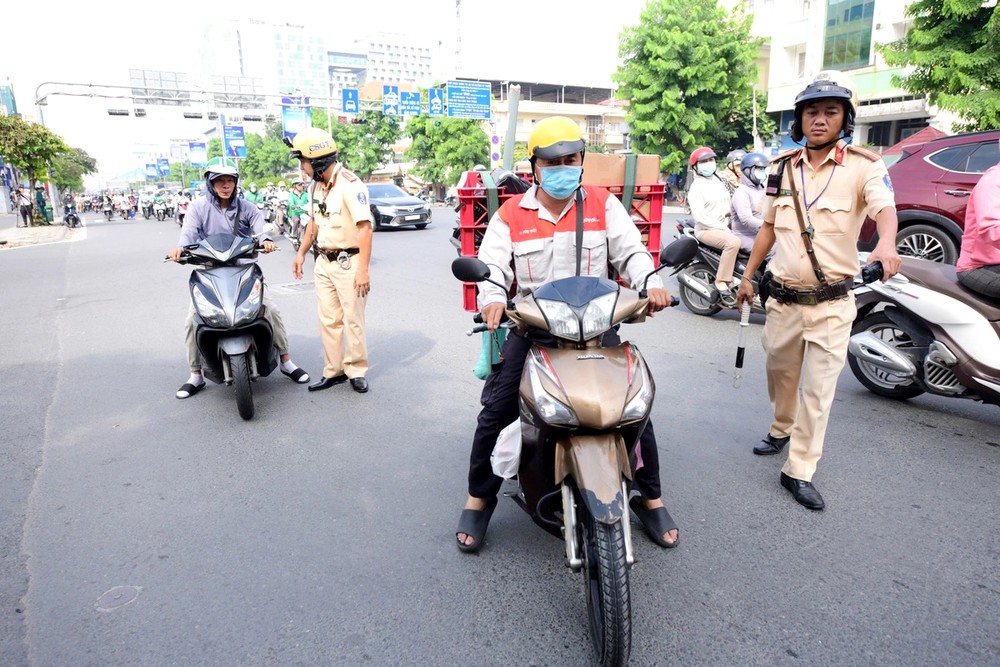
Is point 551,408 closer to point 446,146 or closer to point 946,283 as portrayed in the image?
point 946,283

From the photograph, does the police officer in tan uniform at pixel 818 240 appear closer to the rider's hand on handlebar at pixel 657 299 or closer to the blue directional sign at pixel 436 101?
the rider's hand on handlebar at pixel 657 299

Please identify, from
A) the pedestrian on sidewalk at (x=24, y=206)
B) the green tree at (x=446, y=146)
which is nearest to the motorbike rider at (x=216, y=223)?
the pedestrian on sidewalk at (x=24, y=206)

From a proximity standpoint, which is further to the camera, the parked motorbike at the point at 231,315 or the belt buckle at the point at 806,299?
the parked motorbike at the point at 231,315

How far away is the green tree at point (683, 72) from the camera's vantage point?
2966cm

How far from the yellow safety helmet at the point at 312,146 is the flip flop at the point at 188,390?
182cm

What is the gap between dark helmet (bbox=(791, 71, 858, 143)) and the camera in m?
3.17

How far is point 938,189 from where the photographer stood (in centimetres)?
833

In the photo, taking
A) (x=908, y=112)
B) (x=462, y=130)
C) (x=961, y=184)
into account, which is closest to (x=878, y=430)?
(x=961, y=184)

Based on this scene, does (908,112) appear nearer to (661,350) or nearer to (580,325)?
(661,350)

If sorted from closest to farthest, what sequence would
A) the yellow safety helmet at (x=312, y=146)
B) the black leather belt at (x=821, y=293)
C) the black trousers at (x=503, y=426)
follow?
1. the black trousers at (x=503, y=426)
2. the black leather belt at (x=821, y=293)
3. the yellow safety helmet at (x=312, y=146)

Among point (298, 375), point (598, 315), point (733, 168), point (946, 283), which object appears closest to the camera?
point (598, 315)

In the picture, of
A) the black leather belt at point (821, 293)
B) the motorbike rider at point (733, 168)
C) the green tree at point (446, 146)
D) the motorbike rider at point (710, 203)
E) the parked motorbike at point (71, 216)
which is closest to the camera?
the black leather belt at point (821, 293)

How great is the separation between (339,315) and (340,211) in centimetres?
76

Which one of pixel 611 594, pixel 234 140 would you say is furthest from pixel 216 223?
pixel 234 140
